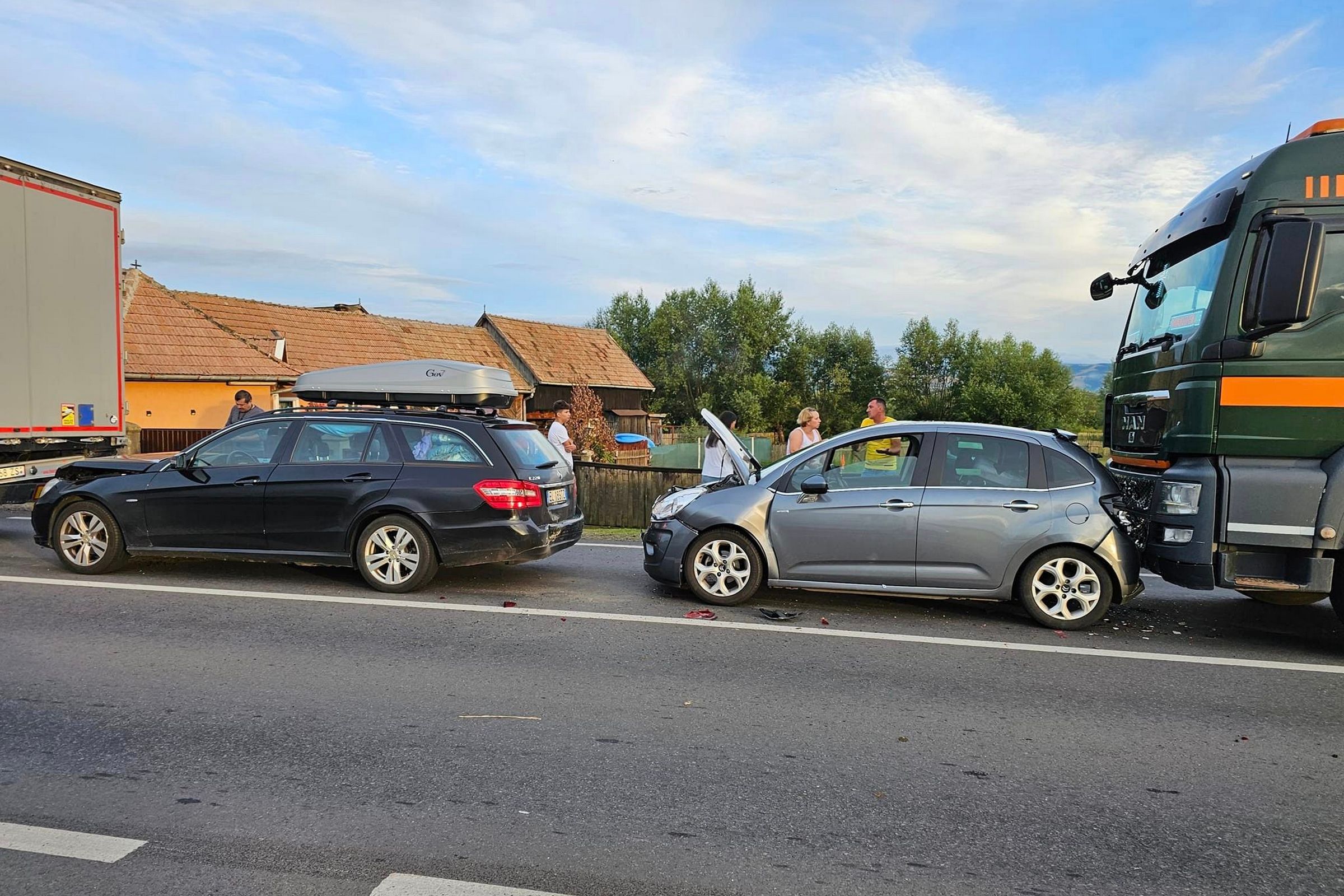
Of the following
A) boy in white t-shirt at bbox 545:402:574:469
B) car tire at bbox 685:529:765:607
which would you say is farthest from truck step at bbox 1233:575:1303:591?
boy in white t-shirt at bbox 545:402:574:469

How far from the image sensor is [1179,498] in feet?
20.9

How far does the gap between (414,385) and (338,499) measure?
1581 mm

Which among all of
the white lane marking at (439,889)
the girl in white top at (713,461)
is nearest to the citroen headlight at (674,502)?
the girl in white top at (713,461)

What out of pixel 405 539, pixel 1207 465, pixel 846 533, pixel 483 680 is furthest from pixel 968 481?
pixel 405 539

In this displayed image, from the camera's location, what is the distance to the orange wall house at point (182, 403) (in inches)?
917

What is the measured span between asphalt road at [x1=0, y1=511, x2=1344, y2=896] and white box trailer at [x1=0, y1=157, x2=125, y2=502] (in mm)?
3951

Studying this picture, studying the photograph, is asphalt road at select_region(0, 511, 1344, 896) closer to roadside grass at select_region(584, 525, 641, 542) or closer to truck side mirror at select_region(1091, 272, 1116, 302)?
truck side mirror at select_region(1091, 272, 1116, 302)

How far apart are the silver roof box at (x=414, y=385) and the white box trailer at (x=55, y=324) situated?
335 centimetres

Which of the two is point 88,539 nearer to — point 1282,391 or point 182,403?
point 1282,391

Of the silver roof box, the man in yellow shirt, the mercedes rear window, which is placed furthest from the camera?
the silver roof box

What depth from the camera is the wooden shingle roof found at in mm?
46656

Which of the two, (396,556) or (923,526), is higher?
(923,526)

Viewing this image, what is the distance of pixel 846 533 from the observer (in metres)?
7.37

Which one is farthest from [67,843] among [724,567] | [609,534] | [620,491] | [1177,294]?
[620,491]
